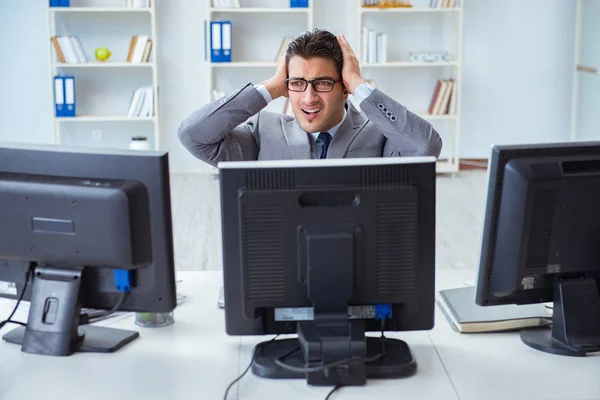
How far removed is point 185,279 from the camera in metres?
2.61

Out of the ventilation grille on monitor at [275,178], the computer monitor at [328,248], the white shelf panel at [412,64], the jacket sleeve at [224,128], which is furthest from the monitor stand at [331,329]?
the white shelf panel at [412,64]

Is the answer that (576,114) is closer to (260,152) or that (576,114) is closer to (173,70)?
(173,70)

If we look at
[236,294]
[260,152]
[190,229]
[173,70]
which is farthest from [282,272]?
[173,70]

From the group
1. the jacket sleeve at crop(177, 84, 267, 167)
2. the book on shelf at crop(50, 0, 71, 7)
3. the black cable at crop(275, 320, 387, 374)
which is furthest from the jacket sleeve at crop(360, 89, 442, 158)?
the book on shelf at crop(50, 0, 71, 7)

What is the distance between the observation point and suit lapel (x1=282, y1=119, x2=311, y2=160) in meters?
2.84

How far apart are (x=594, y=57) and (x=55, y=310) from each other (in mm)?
5565

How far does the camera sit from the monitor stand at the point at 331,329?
6.14 ft

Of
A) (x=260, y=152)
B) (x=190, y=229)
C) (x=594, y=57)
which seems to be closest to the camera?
(x=260, y=152)

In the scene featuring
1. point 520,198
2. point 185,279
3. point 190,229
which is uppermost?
point 520,198

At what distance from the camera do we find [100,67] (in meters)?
6.85

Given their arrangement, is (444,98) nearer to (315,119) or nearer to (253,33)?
(253,33)

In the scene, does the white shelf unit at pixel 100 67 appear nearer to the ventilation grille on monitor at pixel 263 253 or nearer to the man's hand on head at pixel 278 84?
the man's hand on head at pixel 278 84

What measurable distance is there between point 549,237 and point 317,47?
1.03m

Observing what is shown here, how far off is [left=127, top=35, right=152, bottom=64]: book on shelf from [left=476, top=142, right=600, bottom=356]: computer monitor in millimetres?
5016
